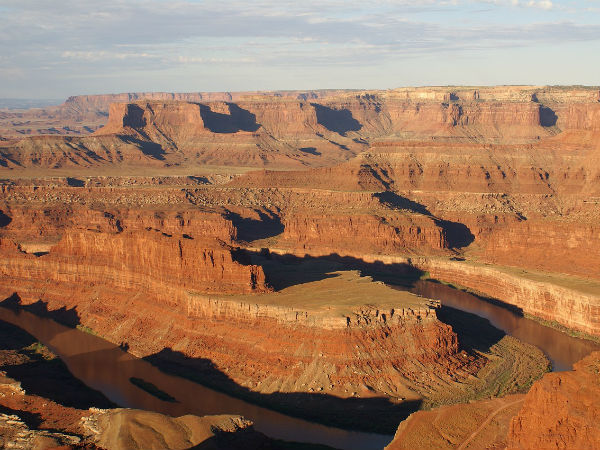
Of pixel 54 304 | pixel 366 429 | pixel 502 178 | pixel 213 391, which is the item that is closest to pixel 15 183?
pixel 54 304

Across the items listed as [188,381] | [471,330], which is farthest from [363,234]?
[188,381]

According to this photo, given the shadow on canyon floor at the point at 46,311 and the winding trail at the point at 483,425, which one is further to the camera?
the shadow on canyon floor at the point at 46,311

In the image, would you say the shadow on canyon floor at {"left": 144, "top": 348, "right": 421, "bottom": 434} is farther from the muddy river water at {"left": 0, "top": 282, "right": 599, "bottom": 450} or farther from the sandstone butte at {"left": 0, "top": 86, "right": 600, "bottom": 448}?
the muddy river water at {"left": 0, "top": 282, "right": 599, "bottom": 450}

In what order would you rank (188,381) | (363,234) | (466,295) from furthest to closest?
(363,234)
(466,295)
(188,381)

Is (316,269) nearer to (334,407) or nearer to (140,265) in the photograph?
(140,265)

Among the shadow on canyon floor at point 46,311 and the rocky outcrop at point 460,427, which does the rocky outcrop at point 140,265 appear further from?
the rocky outcrop at point 460,427

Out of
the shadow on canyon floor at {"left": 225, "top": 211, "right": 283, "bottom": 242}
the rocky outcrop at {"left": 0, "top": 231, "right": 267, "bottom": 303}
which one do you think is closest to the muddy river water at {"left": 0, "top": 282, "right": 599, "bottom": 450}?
the rocky outcrop at {"left": 0, "top": 231, "right": 267, "bottom": 303}

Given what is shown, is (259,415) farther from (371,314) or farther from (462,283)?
(462,283)

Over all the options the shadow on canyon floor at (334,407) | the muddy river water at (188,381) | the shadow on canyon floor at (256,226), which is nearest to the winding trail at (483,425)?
the muddy river water at (188,381)
